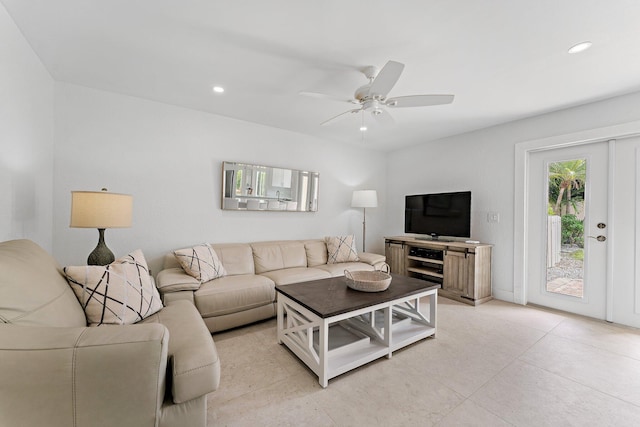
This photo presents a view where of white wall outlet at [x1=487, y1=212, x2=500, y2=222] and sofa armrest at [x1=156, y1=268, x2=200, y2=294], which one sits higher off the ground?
white wall outlet at [x1=487, y1=212, x2=500, y2=222]

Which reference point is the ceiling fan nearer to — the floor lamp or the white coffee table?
the white coffee table

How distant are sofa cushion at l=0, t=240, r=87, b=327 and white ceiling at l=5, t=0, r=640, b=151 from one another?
153cm

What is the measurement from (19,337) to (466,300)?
3.93 m

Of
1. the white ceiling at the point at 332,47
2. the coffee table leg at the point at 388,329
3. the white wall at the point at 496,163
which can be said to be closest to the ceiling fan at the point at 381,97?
the white ceiling at the point at 332,47

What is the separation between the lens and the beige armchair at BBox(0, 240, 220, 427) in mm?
902

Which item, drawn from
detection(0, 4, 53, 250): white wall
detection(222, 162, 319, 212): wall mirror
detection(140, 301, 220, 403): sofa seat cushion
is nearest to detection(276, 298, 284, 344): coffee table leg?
detection(140, 301, 220, 403): sofa seat cushion

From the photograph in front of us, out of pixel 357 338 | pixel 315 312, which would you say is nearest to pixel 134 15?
pixel 315 312

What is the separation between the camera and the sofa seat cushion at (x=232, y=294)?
234cm

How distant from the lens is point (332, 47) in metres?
1.94

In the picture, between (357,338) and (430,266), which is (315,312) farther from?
(430,266)

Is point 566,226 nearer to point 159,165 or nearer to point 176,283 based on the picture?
point 176,283

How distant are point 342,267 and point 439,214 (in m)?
1.78

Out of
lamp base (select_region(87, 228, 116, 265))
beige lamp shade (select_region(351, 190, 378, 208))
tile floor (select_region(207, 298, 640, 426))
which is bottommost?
tile floor (select_region(207, 298, 640, 426))

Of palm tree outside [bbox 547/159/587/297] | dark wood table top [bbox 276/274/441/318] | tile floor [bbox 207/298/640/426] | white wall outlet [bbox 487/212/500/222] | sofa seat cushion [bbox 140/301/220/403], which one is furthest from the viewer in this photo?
white wall outlet [bbox 487/212/500/222]
